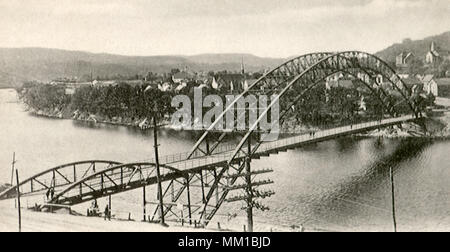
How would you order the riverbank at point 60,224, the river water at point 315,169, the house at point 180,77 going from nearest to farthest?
the riverbank at point 60,224 < the river water at point 315,169 < the house at point 180,77

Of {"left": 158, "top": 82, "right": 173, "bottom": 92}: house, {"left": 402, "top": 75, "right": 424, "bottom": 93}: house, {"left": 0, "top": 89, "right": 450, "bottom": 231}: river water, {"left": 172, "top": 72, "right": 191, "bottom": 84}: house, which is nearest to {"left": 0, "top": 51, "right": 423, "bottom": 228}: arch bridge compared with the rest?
{"left": 0, "top": 89, "right": 450, "bottom": 231}: river water

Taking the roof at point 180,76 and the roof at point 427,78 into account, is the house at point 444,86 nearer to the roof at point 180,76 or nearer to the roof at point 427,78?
the roof at point 427,78

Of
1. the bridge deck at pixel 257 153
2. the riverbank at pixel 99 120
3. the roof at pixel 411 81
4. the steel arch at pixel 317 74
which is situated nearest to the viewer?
the bridge deck at pixel 257 153

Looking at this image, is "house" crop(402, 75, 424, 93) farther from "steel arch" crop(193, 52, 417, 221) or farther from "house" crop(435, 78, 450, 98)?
"house" crop(435, 78, 450, 98)

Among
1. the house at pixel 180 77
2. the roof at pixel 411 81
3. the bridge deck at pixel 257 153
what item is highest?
the house at pixel 180 77

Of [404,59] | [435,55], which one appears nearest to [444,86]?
[404,59]

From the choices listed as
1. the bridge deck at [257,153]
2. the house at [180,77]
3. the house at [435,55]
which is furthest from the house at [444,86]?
the house at [180,77]

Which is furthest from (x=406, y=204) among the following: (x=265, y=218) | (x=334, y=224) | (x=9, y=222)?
(x=9, y=222)
